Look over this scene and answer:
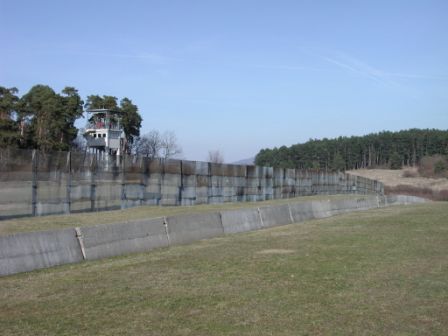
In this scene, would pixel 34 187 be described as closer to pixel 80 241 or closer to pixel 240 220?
pixel 240 220

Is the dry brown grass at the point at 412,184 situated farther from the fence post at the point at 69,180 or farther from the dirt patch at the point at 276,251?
the dirt patch at the point at 276,251

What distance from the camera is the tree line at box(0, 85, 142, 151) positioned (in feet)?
204

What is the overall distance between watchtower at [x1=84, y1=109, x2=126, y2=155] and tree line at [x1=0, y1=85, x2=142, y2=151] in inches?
91.4

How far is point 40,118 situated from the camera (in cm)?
6944

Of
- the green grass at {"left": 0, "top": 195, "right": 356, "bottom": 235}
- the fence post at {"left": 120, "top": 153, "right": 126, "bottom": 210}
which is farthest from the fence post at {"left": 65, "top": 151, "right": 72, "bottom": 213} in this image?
the fence post at {"left": 120, "top": 153, "right": 126, "bottom": 210}

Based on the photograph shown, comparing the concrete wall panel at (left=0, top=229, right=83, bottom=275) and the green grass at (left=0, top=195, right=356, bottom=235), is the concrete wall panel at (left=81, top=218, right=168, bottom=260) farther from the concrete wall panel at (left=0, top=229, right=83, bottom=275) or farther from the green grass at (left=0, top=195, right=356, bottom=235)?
the green grass at (left=0, top=195, right=356, bottom=235)

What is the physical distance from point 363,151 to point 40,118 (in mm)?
129230

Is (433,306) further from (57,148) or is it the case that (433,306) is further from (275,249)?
(57,148)

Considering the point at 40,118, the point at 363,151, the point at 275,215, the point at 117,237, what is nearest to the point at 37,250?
the point at 117,237

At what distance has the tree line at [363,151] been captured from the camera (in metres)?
167

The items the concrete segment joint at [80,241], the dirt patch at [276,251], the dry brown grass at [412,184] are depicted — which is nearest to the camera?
the concrete segment joint at [80,241]

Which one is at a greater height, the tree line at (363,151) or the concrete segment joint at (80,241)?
the tree line at (363,151)

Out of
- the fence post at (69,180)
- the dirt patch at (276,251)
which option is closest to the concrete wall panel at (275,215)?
the dirt patch at (276,251)

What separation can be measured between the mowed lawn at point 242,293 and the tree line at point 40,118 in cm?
4985
